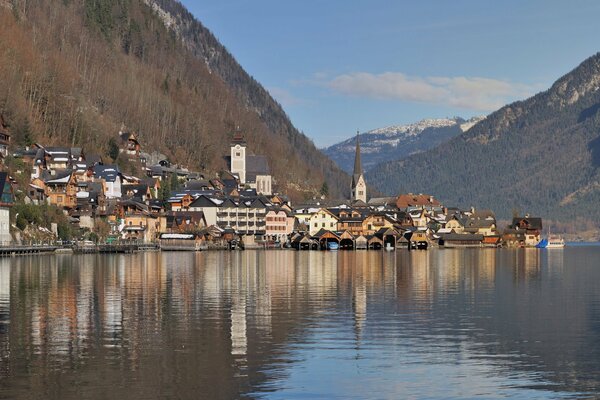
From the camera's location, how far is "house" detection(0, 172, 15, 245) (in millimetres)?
113875

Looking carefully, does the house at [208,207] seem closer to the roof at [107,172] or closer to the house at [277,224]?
the house at [277,224]

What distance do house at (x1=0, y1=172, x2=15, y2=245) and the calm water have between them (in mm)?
47836

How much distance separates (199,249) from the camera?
15350 centimetres

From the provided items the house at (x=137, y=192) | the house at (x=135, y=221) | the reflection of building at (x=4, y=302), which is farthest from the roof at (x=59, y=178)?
the reflection of building at (x=4, y=302)

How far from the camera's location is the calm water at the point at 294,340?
3045 cm

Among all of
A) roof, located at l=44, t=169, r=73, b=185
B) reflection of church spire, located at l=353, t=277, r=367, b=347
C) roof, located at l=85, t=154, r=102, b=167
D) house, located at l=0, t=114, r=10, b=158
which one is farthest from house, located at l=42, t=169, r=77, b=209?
reflection of church spire, located at l=353, t=277, r=367, b=347

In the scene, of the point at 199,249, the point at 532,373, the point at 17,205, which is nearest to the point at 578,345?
the point at 532,373

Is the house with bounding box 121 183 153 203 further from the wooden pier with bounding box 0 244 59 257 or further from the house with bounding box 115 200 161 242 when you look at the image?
the wooden pier with bounding box 0 244 59 257

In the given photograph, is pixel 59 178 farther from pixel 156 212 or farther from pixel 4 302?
pixel 4 302

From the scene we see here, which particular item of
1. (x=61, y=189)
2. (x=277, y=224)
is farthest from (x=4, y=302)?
(x=277, y=224)

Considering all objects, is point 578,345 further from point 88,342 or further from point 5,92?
point 5,92

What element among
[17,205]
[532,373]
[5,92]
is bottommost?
[532,373]

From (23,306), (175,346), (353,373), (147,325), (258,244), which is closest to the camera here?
(353,373)

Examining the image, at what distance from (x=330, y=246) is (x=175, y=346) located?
139346 mm
